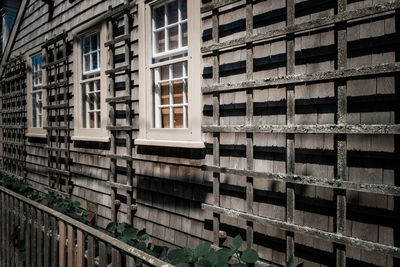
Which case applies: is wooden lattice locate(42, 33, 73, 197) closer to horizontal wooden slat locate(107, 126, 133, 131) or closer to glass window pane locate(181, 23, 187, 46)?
horizontal wooden slat locate(107, 126, 133, 131)

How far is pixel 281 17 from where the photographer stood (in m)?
2.59

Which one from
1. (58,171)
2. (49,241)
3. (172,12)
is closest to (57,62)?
(58,171)

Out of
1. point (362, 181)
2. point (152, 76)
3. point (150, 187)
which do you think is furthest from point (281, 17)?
point (150, 187)

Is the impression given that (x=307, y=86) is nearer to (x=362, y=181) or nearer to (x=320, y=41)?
(x=320, y=41)

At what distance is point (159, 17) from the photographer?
12.7ft

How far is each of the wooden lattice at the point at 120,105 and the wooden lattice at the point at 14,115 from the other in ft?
13.8

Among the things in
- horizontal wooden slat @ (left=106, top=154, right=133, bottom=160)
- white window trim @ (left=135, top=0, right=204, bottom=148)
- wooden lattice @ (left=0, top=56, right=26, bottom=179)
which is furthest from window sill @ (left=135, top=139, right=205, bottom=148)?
wooden lattice @ (left=0, top=56, right=26, bottom=179)

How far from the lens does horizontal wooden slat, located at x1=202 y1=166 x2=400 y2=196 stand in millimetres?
1934

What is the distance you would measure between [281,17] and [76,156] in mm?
4430

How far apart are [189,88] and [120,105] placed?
5.11 ft

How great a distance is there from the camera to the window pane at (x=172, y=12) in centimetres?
363

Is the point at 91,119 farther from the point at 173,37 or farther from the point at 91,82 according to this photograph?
the point at 173,37

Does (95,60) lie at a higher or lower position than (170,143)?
higher

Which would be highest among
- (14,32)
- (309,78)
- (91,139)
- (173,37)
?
(14,32)
